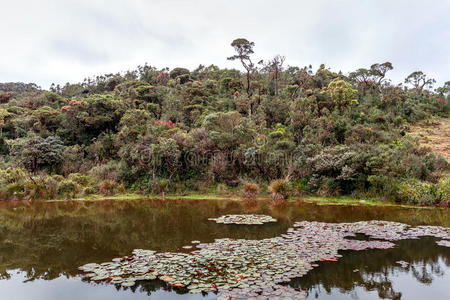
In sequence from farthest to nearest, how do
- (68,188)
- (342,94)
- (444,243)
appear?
(342,94), (68,188), (444,243)

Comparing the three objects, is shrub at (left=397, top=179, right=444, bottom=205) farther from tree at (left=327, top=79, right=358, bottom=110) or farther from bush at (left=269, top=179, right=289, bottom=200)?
tree at (left=327, top=79, right=358, bottom=110)

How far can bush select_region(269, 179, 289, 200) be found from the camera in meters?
16.7

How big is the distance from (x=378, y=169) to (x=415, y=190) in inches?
75.0

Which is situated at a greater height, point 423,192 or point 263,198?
point 423,192

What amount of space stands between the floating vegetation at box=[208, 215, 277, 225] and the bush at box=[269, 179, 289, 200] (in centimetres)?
508

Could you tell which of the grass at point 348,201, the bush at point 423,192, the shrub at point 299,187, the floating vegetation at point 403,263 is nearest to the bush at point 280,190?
the shrub at point 299,187

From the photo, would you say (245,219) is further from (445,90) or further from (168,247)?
(445,90)

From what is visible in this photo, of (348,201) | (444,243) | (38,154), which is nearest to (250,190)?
(348,201)

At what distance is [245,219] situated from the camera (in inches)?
445

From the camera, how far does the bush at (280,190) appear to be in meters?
16.7

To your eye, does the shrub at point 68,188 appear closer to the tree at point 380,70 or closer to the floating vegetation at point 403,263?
the floating vegetation at point 403,263

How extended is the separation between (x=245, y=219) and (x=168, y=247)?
408cm

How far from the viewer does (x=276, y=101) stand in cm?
2530

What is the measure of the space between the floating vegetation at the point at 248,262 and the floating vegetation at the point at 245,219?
1.87m
